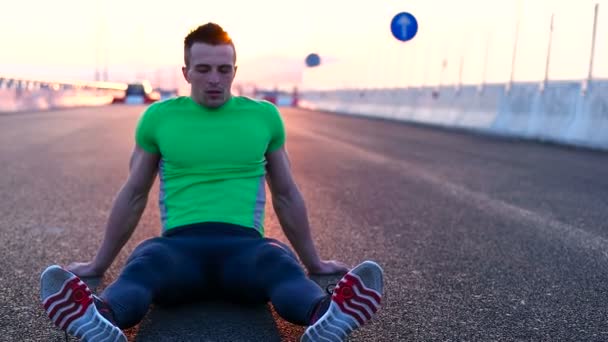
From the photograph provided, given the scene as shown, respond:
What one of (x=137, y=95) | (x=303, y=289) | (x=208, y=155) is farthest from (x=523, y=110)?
(x=137, y=95)

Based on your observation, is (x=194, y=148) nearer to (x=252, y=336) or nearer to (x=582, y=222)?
(x=252, y=336)

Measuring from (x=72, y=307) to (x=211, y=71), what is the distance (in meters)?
1.27

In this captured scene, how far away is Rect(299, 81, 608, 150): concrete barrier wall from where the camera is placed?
1456cm

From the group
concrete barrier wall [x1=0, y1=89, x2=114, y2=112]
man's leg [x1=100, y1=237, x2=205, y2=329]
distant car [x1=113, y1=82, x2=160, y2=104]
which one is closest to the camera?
man's leg [x1=100, y1=237, x2=205, y2=329]

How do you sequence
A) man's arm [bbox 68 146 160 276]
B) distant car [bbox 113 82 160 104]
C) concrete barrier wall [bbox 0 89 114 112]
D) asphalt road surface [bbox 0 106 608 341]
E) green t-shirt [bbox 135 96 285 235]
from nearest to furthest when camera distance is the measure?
asphalt road surface [bbox 0 106 608 341] → green t-shirt [bbox 135 96 285 235] → man's arm [bbox 68 146 160 276] → concrete barrier wall [bbox 0 89 114 112] → distant car [bbox 113 82 160 104]

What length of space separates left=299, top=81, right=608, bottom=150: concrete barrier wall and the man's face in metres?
12.4

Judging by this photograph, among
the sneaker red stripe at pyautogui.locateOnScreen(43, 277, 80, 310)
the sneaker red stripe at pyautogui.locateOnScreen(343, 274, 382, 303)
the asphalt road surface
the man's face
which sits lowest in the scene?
the asphalt road surface

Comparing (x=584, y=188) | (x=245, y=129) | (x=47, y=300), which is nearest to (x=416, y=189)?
(x=584, y=188)

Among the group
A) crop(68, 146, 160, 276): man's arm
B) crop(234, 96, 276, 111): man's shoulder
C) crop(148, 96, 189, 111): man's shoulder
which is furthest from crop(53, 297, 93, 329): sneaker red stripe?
crop(234, 96, 276, 111): man's shoulder

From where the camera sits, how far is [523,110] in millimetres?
17797

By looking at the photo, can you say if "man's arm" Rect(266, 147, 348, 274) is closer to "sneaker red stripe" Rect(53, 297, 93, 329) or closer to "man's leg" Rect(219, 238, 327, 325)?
"man's leg" Rect(219, 238, 327, 325)

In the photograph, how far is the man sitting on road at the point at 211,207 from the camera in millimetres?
2893

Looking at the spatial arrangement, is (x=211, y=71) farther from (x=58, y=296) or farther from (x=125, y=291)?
(x=58, y=296)

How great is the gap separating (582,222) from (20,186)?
5743 millimetres
